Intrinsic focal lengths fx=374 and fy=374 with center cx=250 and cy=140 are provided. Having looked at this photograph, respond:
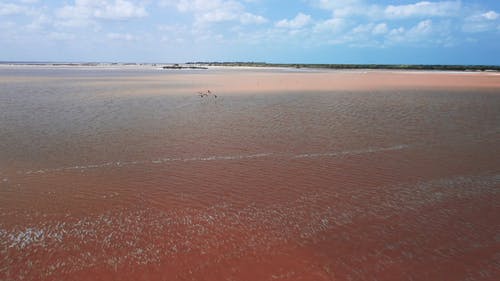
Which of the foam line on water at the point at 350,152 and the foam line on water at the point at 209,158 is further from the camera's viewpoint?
the foam line on water at the point at 350,152

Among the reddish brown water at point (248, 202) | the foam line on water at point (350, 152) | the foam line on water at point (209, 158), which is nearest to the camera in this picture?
the reddish brown water at point (248, 202)

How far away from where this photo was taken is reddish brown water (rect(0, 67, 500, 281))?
595 cm

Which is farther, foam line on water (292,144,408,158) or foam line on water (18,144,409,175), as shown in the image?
foam line on water (292,144,408,158)

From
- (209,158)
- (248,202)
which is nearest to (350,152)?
(209,158)

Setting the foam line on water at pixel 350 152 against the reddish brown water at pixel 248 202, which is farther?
the foam line on water at pixel 350 152

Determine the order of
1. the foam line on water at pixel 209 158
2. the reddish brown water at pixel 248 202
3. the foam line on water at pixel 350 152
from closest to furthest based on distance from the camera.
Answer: the reddish brown water at pixel 248 202 → the foam line on water at pixel 209 158 → the foam line on water at pixel 350 152

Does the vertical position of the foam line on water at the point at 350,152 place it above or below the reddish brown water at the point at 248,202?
above

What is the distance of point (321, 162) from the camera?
444 inches

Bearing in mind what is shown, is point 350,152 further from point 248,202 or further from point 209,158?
point 248,202

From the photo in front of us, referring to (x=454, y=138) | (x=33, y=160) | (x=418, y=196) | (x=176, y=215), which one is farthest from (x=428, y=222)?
Answer: (x=33, y=160)

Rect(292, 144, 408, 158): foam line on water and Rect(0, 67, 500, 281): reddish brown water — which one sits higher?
Rect(292, 144, 408, 158): foam line on water

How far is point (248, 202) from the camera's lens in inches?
327

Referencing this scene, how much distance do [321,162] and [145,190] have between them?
17.2 ft

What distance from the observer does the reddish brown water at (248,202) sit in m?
5.95
